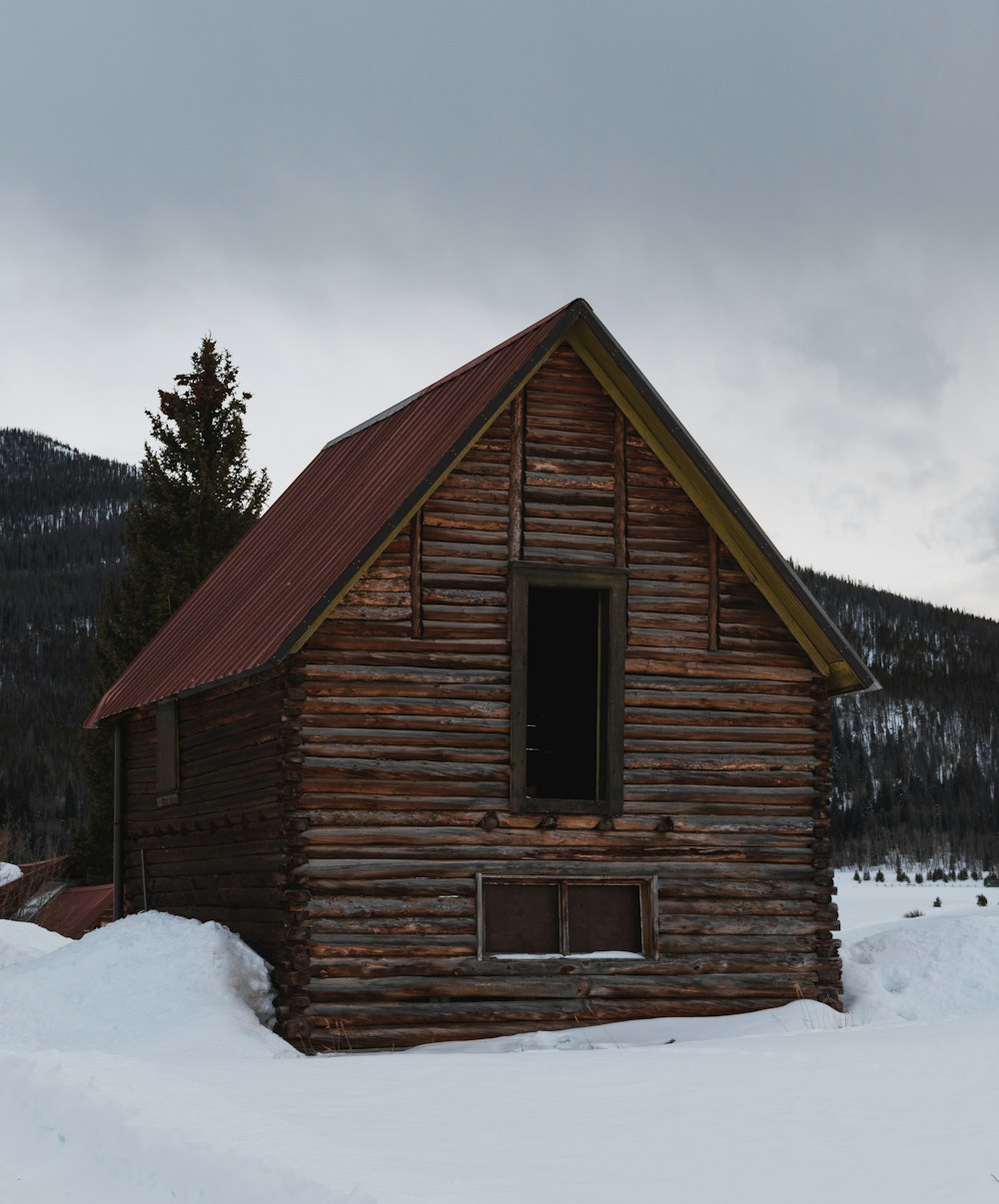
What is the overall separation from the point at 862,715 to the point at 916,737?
4.23m

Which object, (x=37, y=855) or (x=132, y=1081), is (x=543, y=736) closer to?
(x=132, y=1081)

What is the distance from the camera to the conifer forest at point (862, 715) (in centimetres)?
9725

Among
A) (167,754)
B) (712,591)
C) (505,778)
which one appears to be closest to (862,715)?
(167,754)

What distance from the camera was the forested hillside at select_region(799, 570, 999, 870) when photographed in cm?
9362

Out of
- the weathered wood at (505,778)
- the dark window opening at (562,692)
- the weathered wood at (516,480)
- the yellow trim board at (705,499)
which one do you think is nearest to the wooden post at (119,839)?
the weathered wood at (505,778)

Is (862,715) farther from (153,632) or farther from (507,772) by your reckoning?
(507,772)

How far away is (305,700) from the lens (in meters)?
18.2

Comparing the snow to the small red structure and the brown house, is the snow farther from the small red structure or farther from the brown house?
the brown house

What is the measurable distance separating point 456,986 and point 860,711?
109151mm

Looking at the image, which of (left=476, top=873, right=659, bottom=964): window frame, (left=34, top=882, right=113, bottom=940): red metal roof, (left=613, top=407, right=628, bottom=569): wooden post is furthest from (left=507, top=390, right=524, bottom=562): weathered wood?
(left=34, top=882, right=113, bottom=940): red metal roof

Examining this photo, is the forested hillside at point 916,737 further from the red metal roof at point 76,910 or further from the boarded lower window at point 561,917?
the boarded lower window at point 561,917

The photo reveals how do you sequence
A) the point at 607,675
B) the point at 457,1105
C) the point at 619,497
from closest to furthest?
the point at 457,1105
the point at 607,675
the point at 619,497

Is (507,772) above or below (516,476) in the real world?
below

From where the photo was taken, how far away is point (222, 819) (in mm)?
20391
